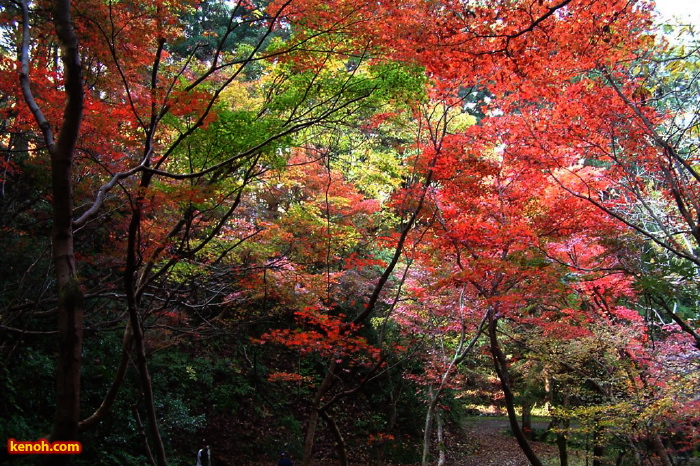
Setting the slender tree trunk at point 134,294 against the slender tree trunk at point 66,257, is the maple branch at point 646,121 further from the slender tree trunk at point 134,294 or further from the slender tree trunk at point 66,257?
the slender tree trunk at point 66,257

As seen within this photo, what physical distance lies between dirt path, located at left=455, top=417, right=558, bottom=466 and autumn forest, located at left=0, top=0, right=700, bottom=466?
52.6 inches

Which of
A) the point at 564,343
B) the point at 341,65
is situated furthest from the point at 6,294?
the point at 564,343

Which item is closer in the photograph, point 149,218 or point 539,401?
point 149,218

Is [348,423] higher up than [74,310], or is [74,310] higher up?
[74,310]

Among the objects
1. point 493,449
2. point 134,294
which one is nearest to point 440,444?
point 493,449

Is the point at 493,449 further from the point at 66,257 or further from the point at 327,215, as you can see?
the point at 66,257

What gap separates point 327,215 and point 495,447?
13078mm

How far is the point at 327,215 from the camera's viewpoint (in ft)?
29.1

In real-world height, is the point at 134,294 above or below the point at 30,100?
below

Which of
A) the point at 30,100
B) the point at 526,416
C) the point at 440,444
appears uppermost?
the point at 30,100

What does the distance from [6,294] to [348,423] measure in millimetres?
9552

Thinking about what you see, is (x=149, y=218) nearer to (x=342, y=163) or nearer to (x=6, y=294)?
(x=6, y=294)

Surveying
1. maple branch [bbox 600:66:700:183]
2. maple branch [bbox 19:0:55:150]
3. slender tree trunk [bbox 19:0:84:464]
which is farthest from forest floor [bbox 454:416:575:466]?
maple branch [bbox 19:0:55:150]

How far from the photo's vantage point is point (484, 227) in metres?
7.76
